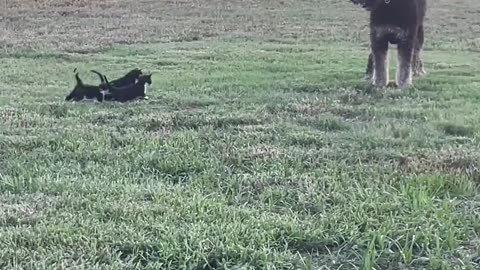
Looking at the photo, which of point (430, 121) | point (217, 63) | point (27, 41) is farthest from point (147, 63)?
point (430, 121)

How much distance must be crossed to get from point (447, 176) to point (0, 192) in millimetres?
2572

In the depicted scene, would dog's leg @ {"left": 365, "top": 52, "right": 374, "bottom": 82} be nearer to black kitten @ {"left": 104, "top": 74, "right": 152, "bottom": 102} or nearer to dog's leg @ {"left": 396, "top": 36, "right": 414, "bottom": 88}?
dog's leg @ {"left": 396, "top": 36, "right": 414, "bottom": 88}

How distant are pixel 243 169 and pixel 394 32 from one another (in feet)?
13.6

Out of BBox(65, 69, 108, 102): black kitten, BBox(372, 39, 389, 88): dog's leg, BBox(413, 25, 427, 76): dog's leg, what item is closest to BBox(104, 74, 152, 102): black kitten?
BBox(65, 69, 108, 102): black kitten

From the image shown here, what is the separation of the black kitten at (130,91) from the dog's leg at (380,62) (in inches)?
105

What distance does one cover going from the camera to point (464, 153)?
5113 mm

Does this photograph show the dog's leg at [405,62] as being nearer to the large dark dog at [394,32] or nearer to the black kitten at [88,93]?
the large dark dog at [394,32]

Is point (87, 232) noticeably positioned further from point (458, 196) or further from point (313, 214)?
point (458, 196)

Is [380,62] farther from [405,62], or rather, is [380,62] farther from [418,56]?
[418,56]

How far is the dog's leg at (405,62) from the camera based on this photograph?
839 centimetres

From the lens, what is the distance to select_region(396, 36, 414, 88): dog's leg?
8391mm

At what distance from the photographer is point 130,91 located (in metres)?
7.56

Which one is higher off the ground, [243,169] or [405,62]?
[405,62]

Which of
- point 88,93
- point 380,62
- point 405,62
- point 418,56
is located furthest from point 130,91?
point 418,56
